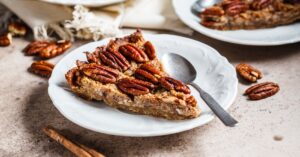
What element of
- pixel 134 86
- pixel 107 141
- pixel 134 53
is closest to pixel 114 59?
pixel 134 53

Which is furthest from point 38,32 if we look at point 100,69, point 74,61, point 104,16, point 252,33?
point 252,33

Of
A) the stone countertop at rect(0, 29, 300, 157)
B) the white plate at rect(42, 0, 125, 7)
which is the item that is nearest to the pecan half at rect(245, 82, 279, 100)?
the stone countertop at rect(0, 29, 300, 157)

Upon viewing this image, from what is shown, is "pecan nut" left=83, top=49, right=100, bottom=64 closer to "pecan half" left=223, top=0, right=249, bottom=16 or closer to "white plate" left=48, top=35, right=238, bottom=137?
"white plate" left=48, top=35, right=238, bottom=137

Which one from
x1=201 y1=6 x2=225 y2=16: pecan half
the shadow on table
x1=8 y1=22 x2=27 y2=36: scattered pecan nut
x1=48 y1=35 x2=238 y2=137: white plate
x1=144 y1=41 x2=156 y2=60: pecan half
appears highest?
x1=144 y1=41 x2=156 y2=60: pecan half

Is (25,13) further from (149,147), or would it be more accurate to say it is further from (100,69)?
(149,147)

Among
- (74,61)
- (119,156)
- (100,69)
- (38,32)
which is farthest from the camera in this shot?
(38,32)

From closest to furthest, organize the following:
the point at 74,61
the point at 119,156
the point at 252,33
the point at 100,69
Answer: the point at 119,156 < the point at 100,69 < the point at 74,61 < the point at 252,33
